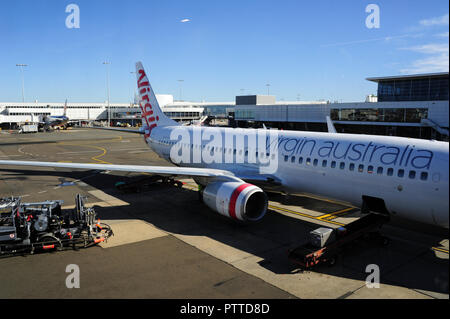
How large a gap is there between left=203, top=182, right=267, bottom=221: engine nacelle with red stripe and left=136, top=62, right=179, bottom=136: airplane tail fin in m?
14.6

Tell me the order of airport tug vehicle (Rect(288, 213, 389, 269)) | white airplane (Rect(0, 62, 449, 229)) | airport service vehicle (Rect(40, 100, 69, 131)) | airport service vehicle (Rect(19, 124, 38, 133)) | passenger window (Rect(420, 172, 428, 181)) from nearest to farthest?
airport tug vehicle (Rect(288, 213, 389, 269)) < passenger window (Rect(420, 172, 428, 181)) < white airplane (Rect(0, 62, 449, 229)) < airport service vehicle (Rect(19, 124, 38, 133)) < airport service vehicle (Rect(40, 100, 69, 131))

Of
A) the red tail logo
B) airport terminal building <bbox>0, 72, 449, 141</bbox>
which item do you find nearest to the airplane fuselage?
the red tail logo

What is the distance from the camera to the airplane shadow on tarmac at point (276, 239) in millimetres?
11789

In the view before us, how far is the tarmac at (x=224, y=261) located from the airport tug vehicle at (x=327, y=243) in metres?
0.41

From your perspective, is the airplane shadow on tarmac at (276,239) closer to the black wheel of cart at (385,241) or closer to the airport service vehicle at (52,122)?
the black wheel of cart at (385,241)

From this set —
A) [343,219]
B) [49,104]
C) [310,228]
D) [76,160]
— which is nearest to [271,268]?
[310,228]

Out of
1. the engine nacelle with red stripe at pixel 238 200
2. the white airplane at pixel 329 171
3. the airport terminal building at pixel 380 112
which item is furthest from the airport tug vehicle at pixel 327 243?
the airport terminal building at pixel 380 112

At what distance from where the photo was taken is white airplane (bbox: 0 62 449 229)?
40.5ft

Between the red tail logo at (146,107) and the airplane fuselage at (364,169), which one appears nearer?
the airplane fuselage at (364,169)

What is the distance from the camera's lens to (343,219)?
58.3 ft

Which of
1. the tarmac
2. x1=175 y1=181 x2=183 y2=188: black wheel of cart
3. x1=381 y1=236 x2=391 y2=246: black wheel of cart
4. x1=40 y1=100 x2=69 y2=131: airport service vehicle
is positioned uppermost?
x1=40 y1=100 x2=69 y2=131: airport service vehicle

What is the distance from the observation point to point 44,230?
13750 mm

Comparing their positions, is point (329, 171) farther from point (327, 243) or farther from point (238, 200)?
point (238, 200)

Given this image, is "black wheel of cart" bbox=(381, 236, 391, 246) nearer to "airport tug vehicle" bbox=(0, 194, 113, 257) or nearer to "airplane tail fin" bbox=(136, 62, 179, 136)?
"airport tug vehicle" bbox=(0, 194, 113, 257)
